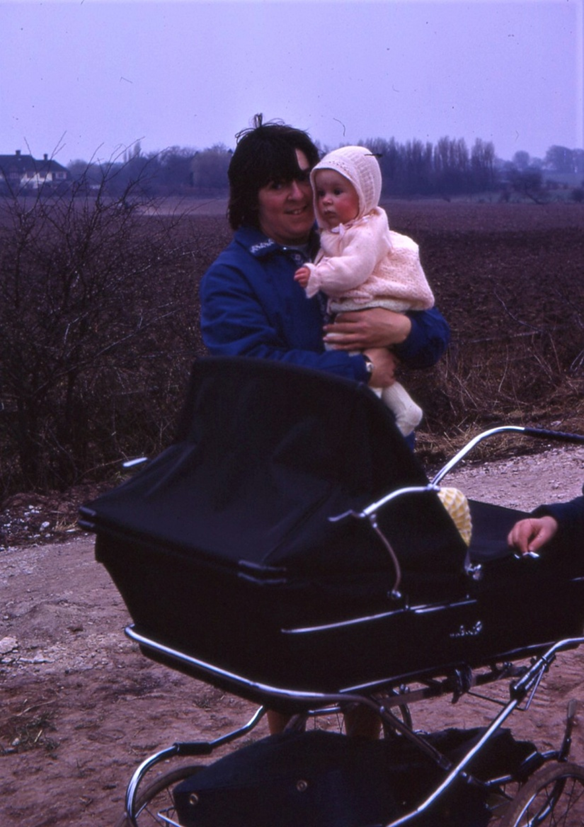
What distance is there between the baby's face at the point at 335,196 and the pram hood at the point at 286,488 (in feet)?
2.15

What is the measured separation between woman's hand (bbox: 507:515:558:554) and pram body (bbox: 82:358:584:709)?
41mm

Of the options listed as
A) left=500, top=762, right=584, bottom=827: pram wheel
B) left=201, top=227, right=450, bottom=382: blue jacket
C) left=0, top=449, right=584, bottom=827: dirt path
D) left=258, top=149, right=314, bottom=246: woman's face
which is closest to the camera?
left=500, top=762, right=584, bottom=827: pram wheel

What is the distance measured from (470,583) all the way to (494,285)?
19.7 meters

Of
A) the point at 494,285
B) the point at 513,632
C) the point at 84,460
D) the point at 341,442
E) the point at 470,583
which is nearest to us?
the point at 341,442

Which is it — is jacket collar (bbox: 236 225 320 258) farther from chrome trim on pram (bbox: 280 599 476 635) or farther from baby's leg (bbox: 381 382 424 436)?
chrome trim on pram (bbox: 280 599 476 635)

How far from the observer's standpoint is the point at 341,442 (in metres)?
2.11

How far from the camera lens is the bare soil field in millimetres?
3584

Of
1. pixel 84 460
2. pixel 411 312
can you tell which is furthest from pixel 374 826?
pixel 84 460

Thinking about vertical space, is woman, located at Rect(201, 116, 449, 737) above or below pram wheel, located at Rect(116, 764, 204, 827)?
above

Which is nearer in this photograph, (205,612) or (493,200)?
(205,612)

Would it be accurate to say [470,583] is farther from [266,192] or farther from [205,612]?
[266,192]

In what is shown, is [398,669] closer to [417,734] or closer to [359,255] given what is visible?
[417,734]

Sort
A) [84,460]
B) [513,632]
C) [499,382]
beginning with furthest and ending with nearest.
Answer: [499,382] < [84,460] < [513,632]

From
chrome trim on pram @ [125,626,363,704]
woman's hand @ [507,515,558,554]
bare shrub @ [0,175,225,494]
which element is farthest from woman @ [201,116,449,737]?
bare shrub @ [0,175,225,494]
